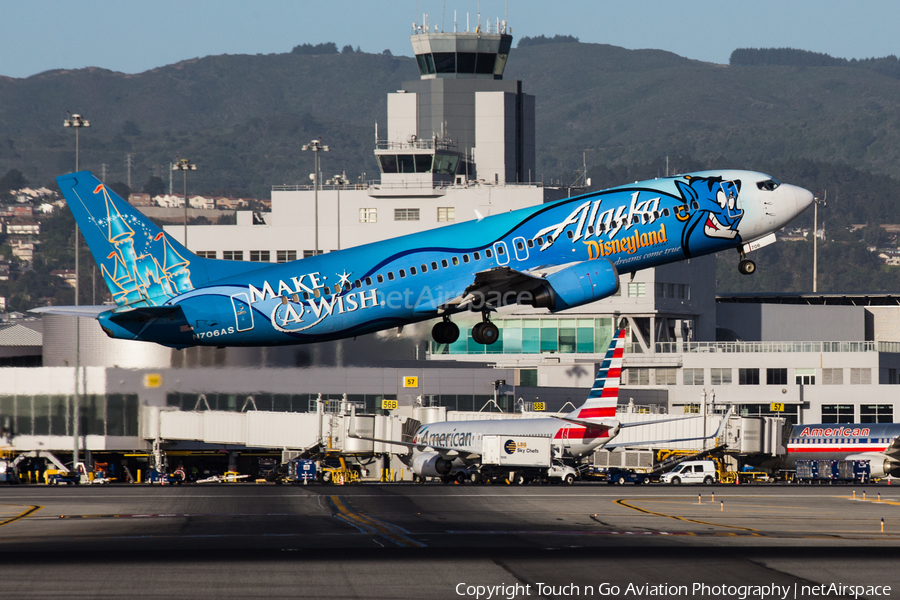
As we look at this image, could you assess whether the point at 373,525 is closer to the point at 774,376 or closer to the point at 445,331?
the point at 445,331

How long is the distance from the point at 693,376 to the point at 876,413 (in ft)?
90.0

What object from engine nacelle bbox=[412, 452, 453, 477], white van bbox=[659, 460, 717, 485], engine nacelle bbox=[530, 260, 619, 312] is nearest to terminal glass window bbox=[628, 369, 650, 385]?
white van bbox=[659, 460, 717, 485]

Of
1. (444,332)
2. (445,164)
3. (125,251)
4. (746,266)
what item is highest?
(445,164)

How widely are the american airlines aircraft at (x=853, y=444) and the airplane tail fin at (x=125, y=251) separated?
90390mm

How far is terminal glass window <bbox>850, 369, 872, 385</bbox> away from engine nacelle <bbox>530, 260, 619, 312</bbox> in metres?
138

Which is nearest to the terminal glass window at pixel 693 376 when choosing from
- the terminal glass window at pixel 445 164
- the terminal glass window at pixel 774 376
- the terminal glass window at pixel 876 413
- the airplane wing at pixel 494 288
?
the terminal glass window at pixel 774 376

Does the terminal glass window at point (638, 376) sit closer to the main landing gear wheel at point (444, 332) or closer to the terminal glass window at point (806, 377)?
the terminal glass window at point (806, 377)

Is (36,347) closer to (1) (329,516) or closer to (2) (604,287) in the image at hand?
(1) (329,516)

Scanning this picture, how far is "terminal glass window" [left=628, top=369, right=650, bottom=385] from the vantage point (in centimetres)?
19200

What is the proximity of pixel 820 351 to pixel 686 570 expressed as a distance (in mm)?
139223

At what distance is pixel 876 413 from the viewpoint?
172 m

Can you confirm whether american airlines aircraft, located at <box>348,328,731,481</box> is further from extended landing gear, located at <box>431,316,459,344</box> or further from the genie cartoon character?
extended landing gear, located at <box>431,316,459,344</box>

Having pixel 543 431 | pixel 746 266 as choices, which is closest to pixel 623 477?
pixel 543 431

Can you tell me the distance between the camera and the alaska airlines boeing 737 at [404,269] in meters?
47.5
